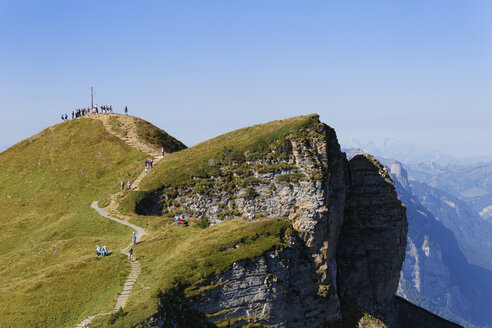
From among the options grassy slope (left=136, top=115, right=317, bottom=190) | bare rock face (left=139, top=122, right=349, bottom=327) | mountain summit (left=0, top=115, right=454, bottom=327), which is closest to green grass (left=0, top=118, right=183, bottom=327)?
mountain summit (left=0, top=115, right=454, bottom=327)

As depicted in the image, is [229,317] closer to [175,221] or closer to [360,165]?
[175,221]

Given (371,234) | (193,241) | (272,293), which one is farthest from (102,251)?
(371,234)

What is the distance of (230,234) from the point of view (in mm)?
67375

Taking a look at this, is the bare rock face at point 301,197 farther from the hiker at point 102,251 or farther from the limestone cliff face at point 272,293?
the hiker at point 102,251

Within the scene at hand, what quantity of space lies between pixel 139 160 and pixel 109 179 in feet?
29.4

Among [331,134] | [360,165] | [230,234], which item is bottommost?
[230,234]

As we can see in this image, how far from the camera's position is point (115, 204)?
88.2 meters

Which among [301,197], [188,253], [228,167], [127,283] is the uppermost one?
[228,167]

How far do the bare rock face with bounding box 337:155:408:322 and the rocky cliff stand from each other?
0.22 m

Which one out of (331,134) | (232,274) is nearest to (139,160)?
(331,134)

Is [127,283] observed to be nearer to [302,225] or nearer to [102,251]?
[102,251]

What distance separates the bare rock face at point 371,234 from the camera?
94938 mm

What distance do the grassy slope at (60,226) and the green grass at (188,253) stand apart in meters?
4.16

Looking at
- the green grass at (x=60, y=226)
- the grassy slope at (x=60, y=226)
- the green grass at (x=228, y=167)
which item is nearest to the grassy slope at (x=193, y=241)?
the green grass at (x=228, y=167)
